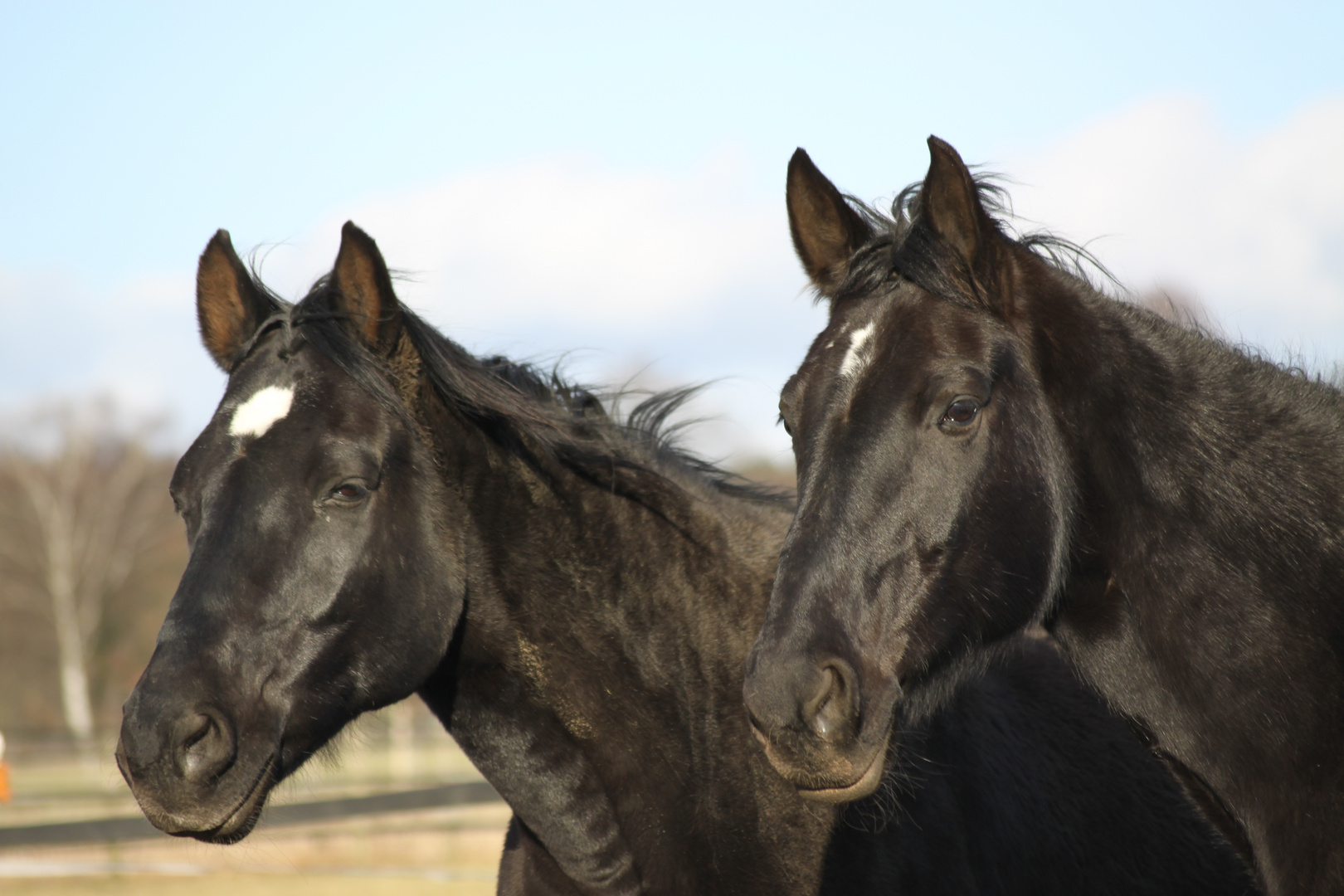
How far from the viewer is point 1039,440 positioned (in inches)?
115

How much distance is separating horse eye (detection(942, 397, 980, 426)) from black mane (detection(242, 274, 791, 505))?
4.95ft

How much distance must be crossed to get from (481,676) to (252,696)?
718mm

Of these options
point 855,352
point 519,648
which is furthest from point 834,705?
point 519,648

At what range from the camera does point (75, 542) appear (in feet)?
115

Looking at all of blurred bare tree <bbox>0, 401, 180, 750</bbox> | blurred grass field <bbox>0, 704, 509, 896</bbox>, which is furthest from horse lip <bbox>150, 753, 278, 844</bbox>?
blurred bare tree <bbox>0, 401, 180, 750</bbox>

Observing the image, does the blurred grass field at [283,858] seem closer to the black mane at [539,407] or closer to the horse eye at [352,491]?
the black mane at [539,407]

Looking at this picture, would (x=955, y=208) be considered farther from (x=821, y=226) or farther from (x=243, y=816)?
(x=243, y=816)

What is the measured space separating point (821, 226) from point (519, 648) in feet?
5.26

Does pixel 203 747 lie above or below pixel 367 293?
below

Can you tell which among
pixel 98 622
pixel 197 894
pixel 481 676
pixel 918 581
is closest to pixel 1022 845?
pixel 918 581

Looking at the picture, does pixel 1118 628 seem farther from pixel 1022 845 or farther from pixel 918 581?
pixel 1022 845

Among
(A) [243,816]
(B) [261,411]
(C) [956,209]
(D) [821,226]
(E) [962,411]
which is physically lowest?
(A) [243,816]

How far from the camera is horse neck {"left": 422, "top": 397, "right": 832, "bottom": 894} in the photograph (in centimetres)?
367

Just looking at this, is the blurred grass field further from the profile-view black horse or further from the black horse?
the black horse
